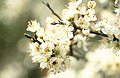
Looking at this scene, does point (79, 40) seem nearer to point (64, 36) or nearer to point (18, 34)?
point (64, 36)

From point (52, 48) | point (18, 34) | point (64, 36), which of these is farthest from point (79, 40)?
point (18, 34)

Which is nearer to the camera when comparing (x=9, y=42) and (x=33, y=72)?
(x=33, y=72)

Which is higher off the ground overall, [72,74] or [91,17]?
[91,17]

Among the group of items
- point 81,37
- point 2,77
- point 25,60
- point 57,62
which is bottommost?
point 2,77

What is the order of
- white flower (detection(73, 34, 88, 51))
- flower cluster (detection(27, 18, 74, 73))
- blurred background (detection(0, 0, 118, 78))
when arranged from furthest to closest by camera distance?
1. blurred background (detection(0, 0, 118, 78))
2. white flower (detection(73, 34, 88, 51))
3. flower cluster (detection(27, 18, 74, 73))

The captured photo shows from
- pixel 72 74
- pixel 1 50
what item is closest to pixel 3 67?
pixel 1 50

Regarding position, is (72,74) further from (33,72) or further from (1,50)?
(1,50)

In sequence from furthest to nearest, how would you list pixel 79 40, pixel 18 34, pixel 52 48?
pixel 18 34 < pixel 79 40 < pixel 52 48

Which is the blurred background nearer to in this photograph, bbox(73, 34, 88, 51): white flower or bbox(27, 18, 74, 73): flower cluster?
bbox(73, 34, 88, 51): white flower

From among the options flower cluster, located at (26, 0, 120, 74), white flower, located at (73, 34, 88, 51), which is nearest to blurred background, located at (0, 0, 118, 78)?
white flower, located at (73, 34, 88, 51)
